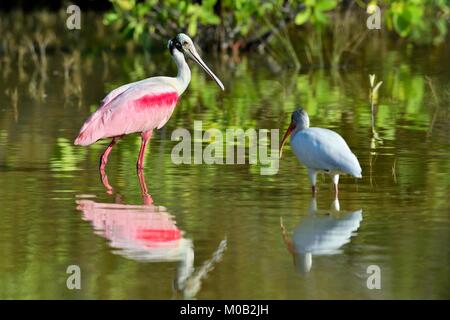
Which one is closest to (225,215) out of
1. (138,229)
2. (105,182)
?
(138,229)

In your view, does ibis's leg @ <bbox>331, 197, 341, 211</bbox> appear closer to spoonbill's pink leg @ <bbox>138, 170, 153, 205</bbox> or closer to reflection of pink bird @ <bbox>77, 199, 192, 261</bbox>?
reflection of pink bird @ <bbox>77, 199, 192, 261</bbox>

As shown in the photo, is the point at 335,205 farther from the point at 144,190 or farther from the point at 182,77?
the point at 182,77

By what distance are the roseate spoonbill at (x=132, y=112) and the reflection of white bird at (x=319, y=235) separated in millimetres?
2755

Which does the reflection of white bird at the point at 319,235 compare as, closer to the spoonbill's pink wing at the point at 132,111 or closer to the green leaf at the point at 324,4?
the spoonbill's pink wing at the point at 132,111

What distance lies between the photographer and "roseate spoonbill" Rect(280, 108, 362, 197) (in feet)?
35.8

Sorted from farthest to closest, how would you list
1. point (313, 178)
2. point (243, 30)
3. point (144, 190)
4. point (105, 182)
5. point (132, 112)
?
point (243, 30), point (132, 112), point (105, 182), point (144, 190), point (313, 178)

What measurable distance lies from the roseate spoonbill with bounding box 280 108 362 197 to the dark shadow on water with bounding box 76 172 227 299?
1174mm

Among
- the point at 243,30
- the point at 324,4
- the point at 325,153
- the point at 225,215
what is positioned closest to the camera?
the point at 225,215

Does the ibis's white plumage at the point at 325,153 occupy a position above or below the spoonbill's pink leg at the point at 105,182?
above

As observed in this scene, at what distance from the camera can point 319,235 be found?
9.88 m

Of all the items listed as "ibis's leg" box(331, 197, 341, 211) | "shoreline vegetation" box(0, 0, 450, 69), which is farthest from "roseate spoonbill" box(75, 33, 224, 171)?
"shoreline vegetation" box(0, 0, 450, 69)

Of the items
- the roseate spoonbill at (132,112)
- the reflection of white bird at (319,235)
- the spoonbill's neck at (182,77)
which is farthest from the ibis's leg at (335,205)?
the spoonbill's neck at (182,77)

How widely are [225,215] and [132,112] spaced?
278cm

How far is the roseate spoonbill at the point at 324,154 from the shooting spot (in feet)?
35.8
